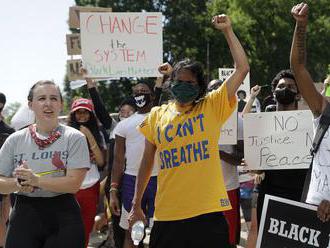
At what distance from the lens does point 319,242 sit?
3.87 meters

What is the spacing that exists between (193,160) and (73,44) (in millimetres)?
4867

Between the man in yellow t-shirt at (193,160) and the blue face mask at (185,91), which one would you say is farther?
the blue face mask at (185,91)

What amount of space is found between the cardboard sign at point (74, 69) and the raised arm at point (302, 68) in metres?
4.52

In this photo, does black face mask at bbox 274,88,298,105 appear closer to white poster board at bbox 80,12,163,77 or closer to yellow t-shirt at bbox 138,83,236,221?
yellow t-shirt at bbox 138,83,236,221

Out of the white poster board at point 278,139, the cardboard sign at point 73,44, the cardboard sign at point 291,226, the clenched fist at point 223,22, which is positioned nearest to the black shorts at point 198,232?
the cardboard sign at point 291,226

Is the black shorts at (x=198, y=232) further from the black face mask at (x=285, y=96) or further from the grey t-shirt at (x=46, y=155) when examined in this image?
the black face mask at (x=285, y=96)

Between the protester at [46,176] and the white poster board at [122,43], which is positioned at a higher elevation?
the white poster board at [122,43]

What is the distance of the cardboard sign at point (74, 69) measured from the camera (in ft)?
26.0

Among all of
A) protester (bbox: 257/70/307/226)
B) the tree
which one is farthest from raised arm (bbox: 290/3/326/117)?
the tree

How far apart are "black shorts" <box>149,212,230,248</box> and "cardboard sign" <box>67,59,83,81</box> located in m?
4.45

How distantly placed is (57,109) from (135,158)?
2.01 meters

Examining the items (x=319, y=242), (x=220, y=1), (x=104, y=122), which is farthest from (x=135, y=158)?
(x=220, y=1)

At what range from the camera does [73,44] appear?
325 inches

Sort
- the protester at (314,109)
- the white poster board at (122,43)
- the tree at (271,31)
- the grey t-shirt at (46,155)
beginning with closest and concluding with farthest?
1. the protester at (314,109)
2. the grey t-shirt at (46,155)
3. the white poster board at (122,43)
4. the tree at (271,31)
